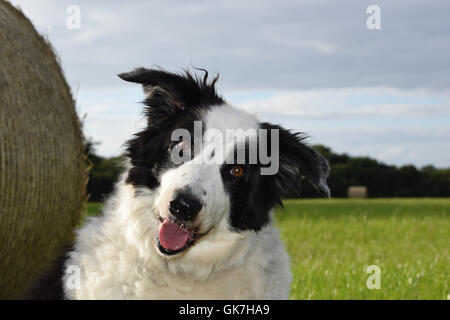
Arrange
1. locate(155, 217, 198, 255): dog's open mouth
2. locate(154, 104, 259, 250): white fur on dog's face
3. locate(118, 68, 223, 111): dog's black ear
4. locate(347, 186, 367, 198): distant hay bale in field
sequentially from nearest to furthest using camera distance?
1. locate(154, 104, 259, 250): white fur on dog's face
2. locate(155, 217, 198, 255): dog's open mouth
3. locate(118, 68, 223, 111): dog's black ear
4. locate(347, 186, 367, 198): distant hay bale in field

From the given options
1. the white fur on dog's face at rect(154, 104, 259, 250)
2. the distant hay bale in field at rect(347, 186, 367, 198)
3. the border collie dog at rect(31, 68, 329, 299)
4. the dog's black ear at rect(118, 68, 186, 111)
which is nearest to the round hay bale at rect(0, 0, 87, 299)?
the border collie dog at rect(31, 68, 329, 299)

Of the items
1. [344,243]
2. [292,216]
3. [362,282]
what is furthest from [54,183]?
[292,216]

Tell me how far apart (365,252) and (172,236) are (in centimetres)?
702

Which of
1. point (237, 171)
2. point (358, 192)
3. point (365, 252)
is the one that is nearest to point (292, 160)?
point (237, 171)

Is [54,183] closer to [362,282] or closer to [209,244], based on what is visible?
[209,244]

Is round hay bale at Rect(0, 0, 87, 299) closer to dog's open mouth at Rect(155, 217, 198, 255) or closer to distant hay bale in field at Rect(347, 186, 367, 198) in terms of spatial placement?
dog's open mouth at Rect(155, 217, 198, 255)

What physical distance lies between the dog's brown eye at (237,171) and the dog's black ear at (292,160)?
0.39m

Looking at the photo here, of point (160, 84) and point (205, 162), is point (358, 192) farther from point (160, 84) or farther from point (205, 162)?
point (205, 162)

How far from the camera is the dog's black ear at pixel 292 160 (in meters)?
3.66

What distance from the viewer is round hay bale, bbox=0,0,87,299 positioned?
5.50m

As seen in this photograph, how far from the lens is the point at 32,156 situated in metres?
5.63
